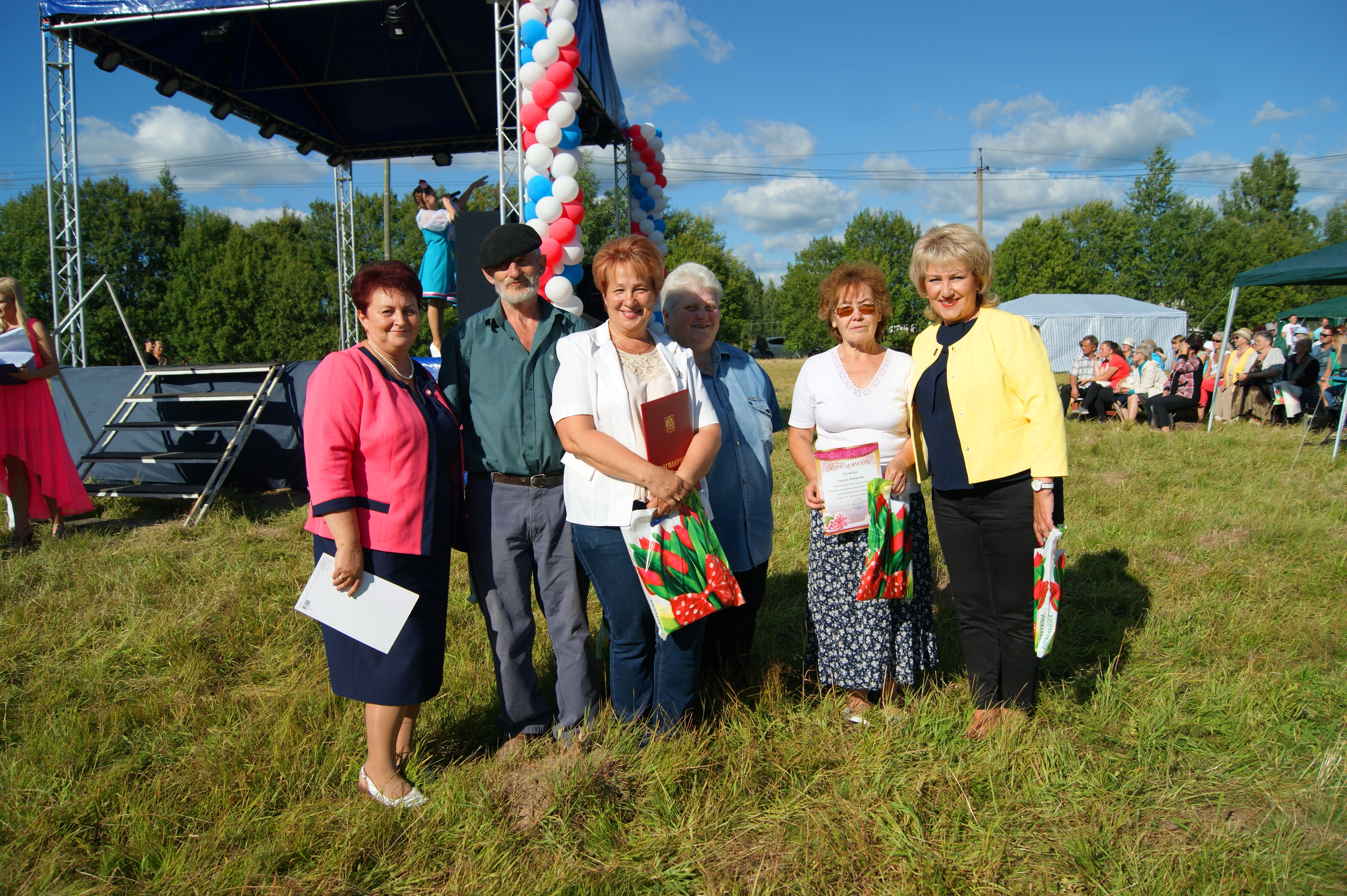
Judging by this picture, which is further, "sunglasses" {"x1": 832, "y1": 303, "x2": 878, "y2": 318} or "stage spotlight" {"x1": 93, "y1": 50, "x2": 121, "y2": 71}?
"stage spotlight" {"x1": 93, "y1": 50, "x2": 121, "y2": 71}

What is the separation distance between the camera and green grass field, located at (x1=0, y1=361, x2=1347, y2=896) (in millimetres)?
2002

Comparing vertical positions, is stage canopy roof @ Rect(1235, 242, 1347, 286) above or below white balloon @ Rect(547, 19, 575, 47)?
below

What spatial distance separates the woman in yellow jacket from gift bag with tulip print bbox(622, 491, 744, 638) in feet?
2.92

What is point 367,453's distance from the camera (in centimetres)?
221

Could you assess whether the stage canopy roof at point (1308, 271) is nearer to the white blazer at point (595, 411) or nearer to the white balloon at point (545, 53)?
the white balloon at point (545, 53)

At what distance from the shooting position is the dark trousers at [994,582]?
8.59ft

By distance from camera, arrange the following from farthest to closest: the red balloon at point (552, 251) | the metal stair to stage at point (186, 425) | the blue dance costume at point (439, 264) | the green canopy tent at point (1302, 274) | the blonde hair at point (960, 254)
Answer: the green canopy tent at point (1302, 274)
the blue dance costume at point (439, 264)
the red balloon at point (552, 251)
the metal stair to stage at point (186, 425)
the blonde hair at point (960, 254)

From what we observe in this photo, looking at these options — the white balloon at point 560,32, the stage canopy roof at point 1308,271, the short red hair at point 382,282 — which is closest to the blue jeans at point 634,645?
the short red hair at point 382,282

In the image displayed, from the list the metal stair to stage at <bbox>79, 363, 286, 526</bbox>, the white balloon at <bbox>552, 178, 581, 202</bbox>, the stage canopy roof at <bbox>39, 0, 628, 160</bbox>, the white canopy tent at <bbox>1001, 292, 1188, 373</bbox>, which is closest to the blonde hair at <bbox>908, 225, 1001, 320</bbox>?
the white balloon at <bbox>552, 178, 581, 202</bbox>

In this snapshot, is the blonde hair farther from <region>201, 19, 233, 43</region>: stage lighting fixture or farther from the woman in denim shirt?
<region>201, 19, 233, 43</region>: stage lighting fixture

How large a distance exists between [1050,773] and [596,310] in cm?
642

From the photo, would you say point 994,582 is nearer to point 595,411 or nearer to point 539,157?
point 595,411

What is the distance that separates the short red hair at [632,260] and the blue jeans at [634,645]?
0.79 meters

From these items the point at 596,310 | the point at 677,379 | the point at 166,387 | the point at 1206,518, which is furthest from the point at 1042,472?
the point at 166,387
